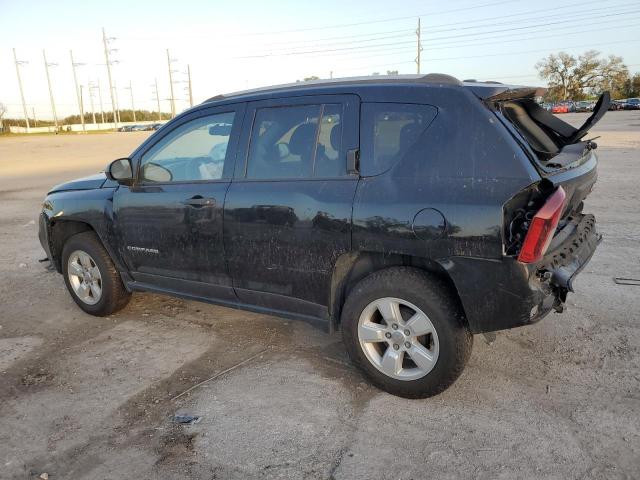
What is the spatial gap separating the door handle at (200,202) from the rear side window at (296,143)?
1.11 ft

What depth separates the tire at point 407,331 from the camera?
3016 mm

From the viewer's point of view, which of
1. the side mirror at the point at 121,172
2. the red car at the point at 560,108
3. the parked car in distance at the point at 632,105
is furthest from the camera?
the parked car in distance at the point at 632,105

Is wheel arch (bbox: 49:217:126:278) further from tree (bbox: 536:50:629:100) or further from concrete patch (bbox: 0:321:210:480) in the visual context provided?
tree (bbox: 536:50:629:100)

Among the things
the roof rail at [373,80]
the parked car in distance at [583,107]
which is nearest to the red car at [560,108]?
the parked car in distance at [583,107]

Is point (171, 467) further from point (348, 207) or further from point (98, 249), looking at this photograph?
point (98, 249)

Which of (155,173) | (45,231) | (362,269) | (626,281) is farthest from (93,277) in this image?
(626,281)

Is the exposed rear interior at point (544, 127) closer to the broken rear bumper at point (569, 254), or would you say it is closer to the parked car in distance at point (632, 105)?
the broken rear bumper at point (569, 254)

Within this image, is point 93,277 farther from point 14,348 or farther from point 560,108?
point 560,108

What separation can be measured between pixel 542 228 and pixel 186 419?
230 cm

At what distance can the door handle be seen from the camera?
377cm

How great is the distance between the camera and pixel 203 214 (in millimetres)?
3822

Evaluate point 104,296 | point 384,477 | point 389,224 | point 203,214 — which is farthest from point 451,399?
point 104,296

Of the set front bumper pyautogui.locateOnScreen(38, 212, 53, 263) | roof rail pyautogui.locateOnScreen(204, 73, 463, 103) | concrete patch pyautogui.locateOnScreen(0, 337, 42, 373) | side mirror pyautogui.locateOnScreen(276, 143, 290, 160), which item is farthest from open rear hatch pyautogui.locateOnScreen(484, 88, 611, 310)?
front bumper pyautogui.locateOnScreen(38, 212, 53, 263)

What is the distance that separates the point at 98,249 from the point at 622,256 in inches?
215
